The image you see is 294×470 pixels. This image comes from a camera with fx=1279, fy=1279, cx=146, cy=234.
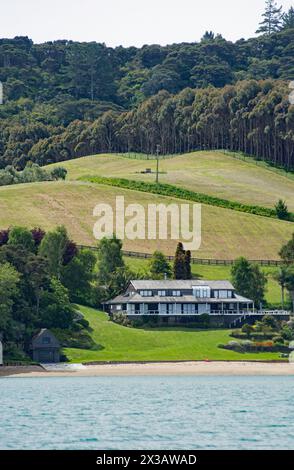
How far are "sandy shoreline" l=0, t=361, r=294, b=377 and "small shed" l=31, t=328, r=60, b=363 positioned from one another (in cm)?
302

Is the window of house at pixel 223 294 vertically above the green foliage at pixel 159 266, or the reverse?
the green foliage at pixel 159 266

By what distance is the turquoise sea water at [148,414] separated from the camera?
57.9 m

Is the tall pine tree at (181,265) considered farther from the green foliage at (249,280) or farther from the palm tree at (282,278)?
the palm tree at (282,278)

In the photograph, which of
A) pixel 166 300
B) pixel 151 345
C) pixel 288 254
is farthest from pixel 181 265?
pixel 151 345

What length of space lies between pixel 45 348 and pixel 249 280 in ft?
107

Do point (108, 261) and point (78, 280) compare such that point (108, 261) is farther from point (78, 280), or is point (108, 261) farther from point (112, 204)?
point (112, 204)

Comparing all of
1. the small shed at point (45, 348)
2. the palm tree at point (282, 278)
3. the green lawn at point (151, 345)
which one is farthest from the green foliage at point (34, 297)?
the palm tree at point (282, 278)

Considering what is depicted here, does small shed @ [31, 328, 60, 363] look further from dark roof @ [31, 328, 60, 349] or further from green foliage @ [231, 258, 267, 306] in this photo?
green foliage @ [231, 258, 267, 306]

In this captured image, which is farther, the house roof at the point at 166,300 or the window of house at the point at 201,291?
the window of house at the point at 201,291

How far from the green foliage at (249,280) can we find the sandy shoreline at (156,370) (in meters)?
26.6

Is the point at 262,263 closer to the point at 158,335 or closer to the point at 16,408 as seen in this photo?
the point at 158,335
